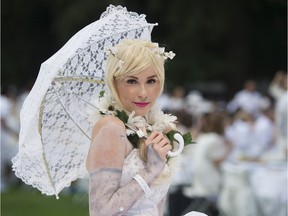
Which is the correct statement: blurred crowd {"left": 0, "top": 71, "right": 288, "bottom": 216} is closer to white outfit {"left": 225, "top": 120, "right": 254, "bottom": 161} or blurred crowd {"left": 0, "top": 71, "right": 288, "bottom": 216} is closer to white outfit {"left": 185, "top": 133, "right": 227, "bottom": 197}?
white outfit {"left": 185, "top": 133, "right": 227, "bottom": 197}

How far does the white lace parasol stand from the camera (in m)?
4.18

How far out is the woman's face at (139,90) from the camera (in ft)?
12.8

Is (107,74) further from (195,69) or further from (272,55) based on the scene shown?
(272,55)

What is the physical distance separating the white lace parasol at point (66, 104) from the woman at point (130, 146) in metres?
0.26

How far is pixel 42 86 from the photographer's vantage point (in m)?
4.14

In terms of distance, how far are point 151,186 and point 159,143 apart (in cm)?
18

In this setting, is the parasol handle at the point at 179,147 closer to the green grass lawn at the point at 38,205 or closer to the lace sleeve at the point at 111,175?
the lace sleeve at the point at 111,175

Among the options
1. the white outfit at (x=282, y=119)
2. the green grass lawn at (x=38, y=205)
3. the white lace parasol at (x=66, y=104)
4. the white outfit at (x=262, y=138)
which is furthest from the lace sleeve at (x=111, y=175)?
the white outfit at (x=262, y=138)

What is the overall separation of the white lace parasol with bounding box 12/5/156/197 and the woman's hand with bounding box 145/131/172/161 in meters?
0.55

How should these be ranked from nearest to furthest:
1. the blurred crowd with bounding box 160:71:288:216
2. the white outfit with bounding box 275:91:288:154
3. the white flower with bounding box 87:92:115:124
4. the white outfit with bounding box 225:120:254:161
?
the white flower with bounding box 87:92:115:124, the blurred crowd with bounding box 160:71:288:216, the white outfit with bounding box 275:91:288:154, the white outfit with bounding box 225:120:254:161

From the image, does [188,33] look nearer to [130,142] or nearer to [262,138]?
[262,138]

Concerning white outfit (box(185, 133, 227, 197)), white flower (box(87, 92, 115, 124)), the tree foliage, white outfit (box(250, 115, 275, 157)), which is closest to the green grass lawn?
white outfit (box(185, 133, 227, 197))

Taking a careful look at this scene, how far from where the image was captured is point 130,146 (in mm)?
3859

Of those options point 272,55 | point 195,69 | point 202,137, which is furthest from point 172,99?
point 202,137
